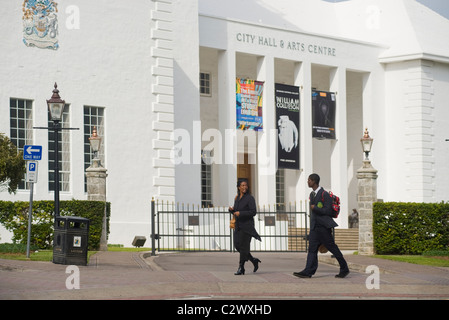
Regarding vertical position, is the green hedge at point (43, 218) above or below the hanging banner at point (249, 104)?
below

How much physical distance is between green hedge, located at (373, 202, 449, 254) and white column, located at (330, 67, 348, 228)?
12723 mm

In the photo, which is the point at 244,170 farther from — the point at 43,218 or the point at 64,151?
the point at 43,218

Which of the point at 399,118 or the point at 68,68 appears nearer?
the point at 68,68

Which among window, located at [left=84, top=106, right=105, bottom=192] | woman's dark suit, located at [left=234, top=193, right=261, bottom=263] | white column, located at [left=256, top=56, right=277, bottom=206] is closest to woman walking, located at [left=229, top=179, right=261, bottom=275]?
woman's dark suit, located at [left=234, top=193, right=261, bottom=263]

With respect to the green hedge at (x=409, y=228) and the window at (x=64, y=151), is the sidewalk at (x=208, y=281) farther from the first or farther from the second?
the window at (x=64, y=151)

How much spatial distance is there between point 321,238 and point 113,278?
12.5 ft

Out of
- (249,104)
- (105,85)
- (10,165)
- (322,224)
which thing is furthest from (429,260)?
(249,104)

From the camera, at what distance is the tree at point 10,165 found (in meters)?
23.6

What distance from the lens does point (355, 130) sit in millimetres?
42719

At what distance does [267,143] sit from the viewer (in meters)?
36.4

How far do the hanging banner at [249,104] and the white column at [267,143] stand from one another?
0.25 metres

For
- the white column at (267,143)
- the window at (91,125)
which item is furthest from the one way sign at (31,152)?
the white column at (267,143)
